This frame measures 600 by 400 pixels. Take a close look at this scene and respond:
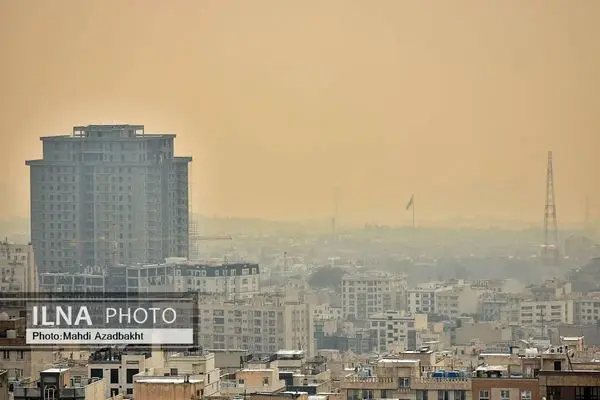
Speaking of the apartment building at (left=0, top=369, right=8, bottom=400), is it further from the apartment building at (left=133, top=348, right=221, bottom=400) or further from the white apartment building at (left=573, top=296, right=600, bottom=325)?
the white apartment building at (left=573, top=296, right=600, bottom=325)

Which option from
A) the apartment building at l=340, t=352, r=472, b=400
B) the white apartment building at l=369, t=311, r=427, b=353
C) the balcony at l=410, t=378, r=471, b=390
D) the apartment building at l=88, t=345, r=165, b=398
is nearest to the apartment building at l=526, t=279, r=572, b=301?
the white apartment building at l=369, t=311, r=427, b=353

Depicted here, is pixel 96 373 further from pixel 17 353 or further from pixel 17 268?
pixel 17 268

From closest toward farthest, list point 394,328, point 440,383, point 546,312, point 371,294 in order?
point 440,383
point 394,328
point 546,312
point 371,294

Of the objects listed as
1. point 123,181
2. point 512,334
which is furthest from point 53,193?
point 512,334

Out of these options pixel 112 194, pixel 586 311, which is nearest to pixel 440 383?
pixel 586 311

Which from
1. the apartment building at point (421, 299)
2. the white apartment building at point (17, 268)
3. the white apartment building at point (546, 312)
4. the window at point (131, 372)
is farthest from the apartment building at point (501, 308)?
the window at point (131, 372)

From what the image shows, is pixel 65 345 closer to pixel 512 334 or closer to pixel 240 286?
pixel 512 334

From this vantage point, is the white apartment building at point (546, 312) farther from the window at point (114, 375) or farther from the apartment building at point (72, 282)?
the window at point (114, 375)
